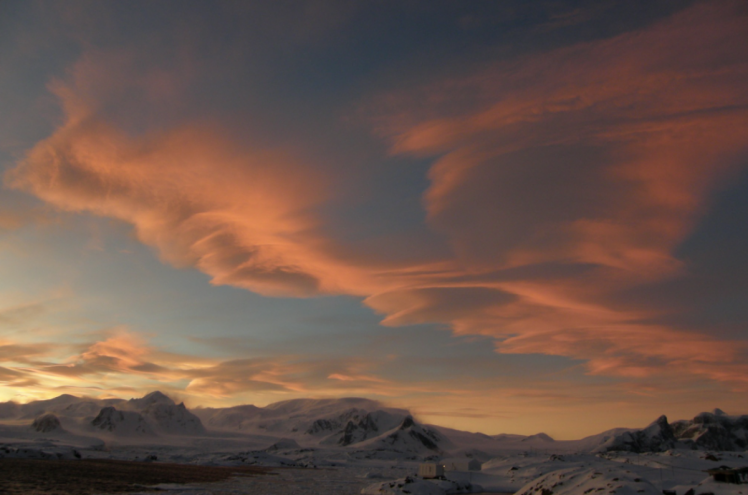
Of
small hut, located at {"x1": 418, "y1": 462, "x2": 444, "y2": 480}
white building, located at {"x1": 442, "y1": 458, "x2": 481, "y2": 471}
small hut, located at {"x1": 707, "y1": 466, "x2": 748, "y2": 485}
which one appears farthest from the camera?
white building, located at {"x1": 442, "y1": 458, "x2": 481, "y2": 471}

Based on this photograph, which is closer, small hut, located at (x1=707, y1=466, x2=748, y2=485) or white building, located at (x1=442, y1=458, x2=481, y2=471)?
small hut, located at (x1=707, y1=466, x2=748, y2=485)

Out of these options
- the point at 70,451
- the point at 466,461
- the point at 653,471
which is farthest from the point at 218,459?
the point at 653,471

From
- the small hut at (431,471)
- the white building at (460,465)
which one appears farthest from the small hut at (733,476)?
the white building at (460,465)

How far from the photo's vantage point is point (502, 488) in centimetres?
10600

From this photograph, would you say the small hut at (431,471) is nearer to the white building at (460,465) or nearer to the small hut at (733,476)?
the white building at (460,465)

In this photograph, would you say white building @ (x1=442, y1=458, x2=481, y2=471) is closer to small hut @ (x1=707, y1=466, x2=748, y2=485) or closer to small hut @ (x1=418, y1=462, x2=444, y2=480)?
small hut @ (x1=418, y1=462, x2=444, y2=480)

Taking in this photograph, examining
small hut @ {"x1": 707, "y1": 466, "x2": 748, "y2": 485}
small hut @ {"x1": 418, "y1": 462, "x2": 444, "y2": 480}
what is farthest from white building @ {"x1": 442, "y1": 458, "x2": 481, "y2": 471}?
small hut @ {"x1": 707, "y1": 466, "x2": 748, "y2": 485}

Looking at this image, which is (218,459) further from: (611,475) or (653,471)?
(611,475)

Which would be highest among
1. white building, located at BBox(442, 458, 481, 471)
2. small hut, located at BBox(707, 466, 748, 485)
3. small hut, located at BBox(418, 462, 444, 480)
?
small hut, located at BBox(707, 466, 748, 485)

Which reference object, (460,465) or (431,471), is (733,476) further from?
(460,465)

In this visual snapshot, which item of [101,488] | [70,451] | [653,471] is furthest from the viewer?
[70,451]

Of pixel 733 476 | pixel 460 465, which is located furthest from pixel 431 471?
pixel 733 476

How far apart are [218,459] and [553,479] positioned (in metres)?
170

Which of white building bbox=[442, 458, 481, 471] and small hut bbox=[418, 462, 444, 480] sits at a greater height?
Result: small hut bbox=[418, 462, 444, 480]
